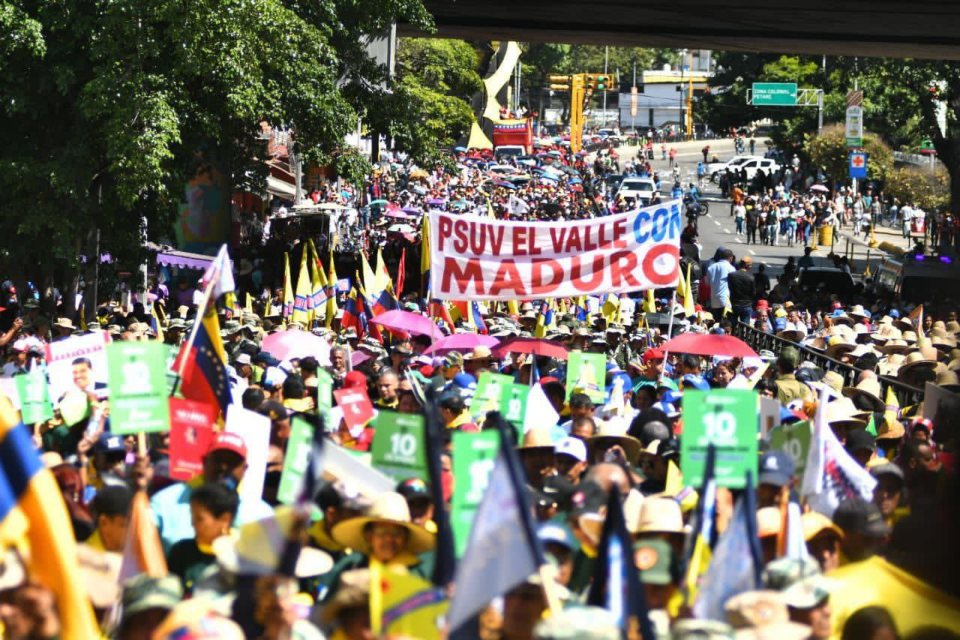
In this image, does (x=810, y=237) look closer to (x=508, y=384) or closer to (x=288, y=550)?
(x=508, y=384)

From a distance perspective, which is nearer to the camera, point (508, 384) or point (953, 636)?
point (953, 636)

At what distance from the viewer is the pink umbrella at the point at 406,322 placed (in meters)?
15.3

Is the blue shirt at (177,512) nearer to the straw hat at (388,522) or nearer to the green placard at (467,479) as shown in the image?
the straw hat at (388,522)

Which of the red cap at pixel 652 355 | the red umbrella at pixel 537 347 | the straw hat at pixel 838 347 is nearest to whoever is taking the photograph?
the red umbrella at pixel 537 347

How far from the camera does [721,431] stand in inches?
288

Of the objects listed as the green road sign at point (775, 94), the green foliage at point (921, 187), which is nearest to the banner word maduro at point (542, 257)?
the green foliage at point (921, 187)

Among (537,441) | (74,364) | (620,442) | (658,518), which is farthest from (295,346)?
(658,518)

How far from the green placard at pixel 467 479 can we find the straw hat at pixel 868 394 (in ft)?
20.9

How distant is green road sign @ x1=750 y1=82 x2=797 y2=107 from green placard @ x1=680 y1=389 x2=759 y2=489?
61806 millimetres

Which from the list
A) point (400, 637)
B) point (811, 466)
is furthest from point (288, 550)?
point (811, 466)

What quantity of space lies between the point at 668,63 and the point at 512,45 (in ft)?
250

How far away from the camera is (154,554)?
240 inches

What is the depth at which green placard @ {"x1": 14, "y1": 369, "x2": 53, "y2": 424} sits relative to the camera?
9.67 meters

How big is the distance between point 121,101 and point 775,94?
5367 centimetres
